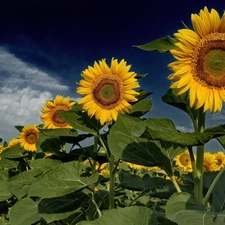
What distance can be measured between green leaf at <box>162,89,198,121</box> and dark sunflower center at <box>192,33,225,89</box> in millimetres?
184

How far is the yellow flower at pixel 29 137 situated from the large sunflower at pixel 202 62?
380 cm

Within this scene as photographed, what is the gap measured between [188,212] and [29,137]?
174 inches

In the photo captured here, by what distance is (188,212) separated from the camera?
188cm

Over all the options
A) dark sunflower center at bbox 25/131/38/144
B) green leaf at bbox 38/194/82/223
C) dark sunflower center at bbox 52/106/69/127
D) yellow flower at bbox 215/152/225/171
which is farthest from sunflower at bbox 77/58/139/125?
yellow flower at bbox 215/152/225/171

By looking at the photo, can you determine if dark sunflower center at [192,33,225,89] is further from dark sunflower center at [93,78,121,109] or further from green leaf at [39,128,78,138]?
green leaf at [39,128,78,138]

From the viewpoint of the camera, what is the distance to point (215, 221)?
178 cm

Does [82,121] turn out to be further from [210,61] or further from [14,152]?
[14,152]

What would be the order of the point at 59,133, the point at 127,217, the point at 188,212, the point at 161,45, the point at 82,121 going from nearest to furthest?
the point at 188,212 → the point at 127,217 → the point at 161,45 → the point at 82,121 → the point at 59,133

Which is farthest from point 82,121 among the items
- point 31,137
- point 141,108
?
point 31,137

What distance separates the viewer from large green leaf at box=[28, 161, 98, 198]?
2.56 meters

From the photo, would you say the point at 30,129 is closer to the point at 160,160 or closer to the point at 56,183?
the point at 56,183

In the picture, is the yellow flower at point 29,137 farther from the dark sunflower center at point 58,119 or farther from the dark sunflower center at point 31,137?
the dark sunflower center at point 58,119

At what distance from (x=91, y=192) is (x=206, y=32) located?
4.53 ft

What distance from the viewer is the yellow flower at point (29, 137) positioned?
574cm
